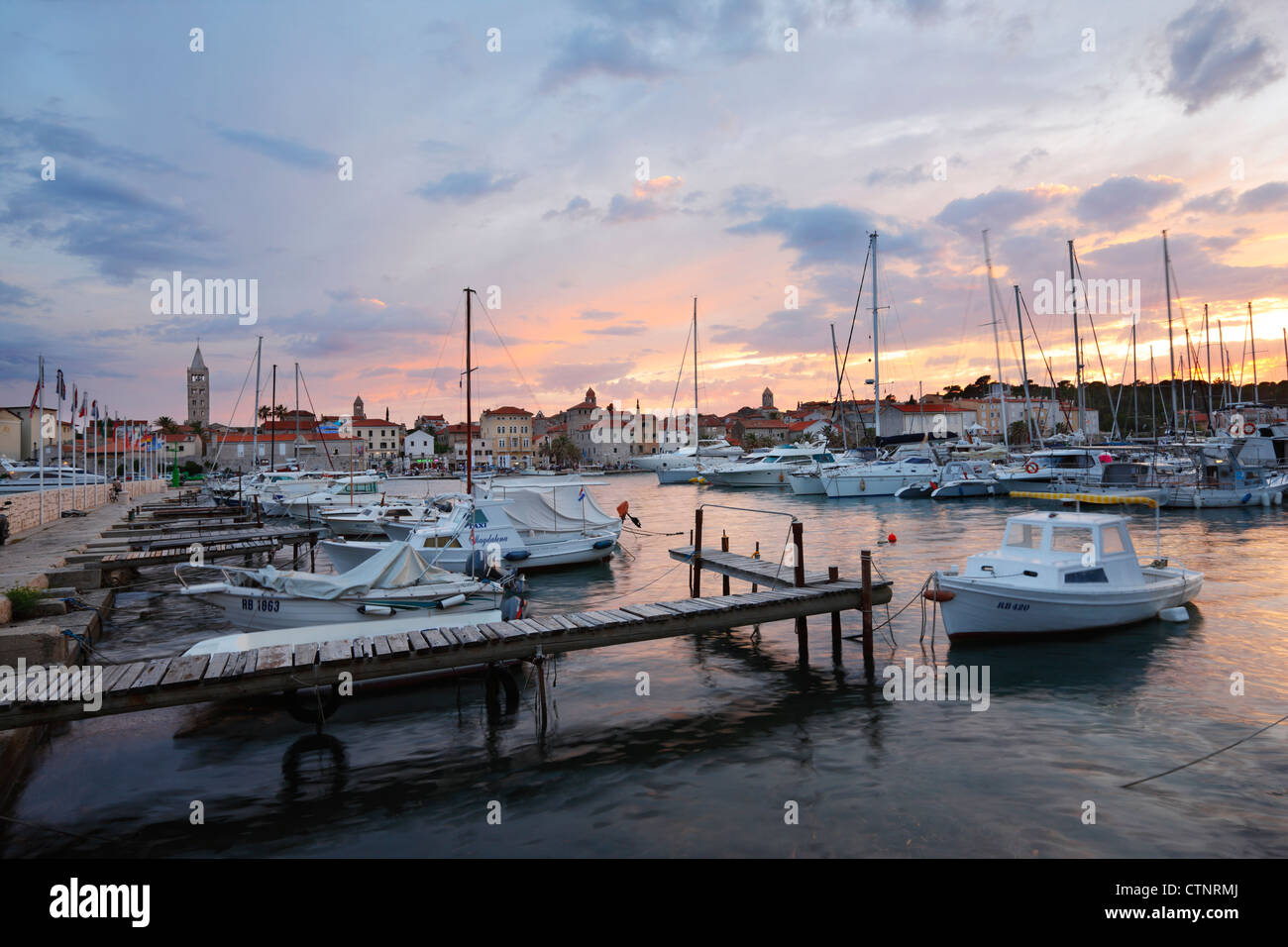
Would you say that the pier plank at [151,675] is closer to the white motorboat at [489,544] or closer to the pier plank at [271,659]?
the pier plank at [271,659]

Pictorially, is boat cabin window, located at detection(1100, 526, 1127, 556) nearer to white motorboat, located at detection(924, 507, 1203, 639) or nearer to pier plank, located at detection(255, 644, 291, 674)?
white motorboat, located at detection(924, 507, 1203, 639)

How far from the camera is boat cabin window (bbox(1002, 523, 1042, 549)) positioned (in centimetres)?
1642

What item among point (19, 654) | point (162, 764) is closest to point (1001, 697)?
point (162, 764)

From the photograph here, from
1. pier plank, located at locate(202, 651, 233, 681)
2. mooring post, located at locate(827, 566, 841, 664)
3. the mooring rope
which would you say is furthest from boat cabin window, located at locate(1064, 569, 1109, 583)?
pier plank, located at locate(202, 651, 233, 681)

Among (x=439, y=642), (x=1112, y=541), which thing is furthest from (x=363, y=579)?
(x=1112, y=541)

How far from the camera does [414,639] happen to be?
11.2m

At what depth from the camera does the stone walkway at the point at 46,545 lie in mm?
18469

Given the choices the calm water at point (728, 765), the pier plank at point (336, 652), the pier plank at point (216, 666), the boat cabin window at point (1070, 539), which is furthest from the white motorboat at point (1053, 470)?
the pier plank at point (216, 666)

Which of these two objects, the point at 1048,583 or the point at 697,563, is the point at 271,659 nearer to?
the point at 697,563

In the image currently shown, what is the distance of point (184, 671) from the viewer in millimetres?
9602

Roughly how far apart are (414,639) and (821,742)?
6415mm

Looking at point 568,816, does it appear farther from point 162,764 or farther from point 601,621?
point 162,764

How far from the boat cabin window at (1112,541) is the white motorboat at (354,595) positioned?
42.8 ft
